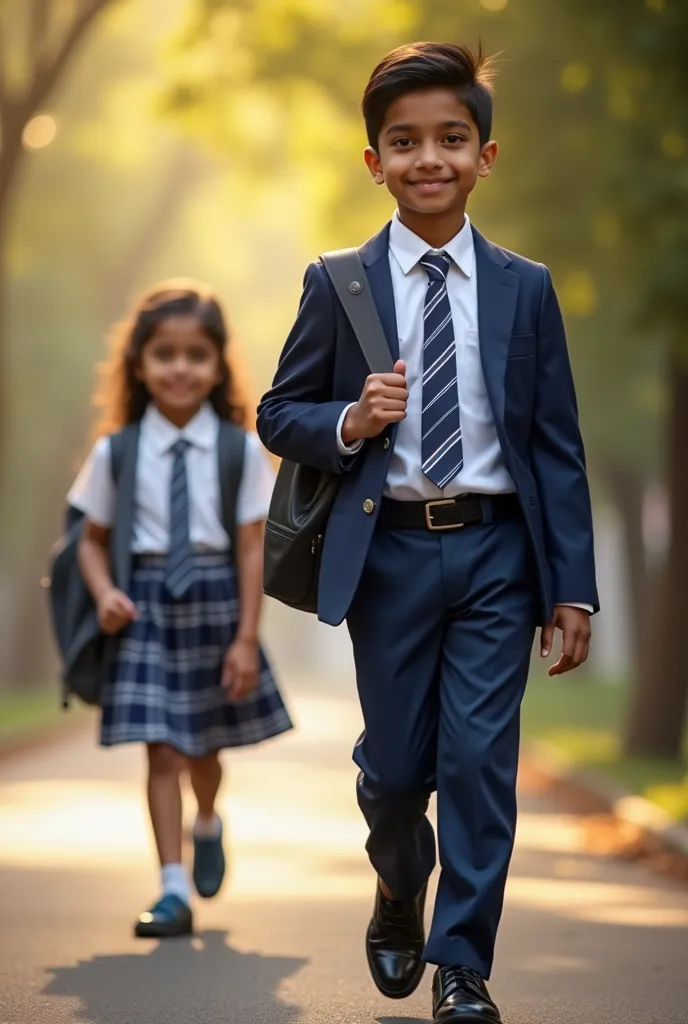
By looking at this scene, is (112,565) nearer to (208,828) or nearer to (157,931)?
(208,828)

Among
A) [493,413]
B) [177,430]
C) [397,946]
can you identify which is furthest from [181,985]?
[177,430]

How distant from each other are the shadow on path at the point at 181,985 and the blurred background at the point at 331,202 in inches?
91.5

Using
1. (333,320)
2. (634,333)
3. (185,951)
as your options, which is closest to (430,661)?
(333,320)

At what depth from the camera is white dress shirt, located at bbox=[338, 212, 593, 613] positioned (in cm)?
521

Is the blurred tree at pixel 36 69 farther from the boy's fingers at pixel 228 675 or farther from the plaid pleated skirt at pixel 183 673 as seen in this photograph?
the boy's fingers at pixel 228 675

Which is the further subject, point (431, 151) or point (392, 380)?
point (431, 151)

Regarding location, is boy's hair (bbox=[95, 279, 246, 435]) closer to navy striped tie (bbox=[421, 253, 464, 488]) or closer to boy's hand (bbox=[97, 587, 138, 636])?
boy's hand (bbox=[97, 587, 138, 636])

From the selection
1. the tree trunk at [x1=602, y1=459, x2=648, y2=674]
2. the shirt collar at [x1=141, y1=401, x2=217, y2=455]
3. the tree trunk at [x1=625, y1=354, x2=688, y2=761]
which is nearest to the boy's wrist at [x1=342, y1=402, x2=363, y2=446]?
the shirt collar at [x1=141, y1=401, x2=217, y2=455]

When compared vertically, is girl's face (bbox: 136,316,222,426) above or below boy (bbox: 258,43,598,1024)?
above

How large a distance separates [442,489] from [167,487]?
2.67 m

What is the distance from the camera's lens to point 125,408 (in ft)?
26.4

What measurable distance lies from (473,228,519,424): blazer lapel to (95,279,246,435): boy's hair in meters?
2.70

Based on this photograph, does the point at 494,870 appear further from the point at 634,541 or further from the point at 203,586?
the point at 634,541

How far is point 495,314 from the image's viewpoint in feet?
17.3
